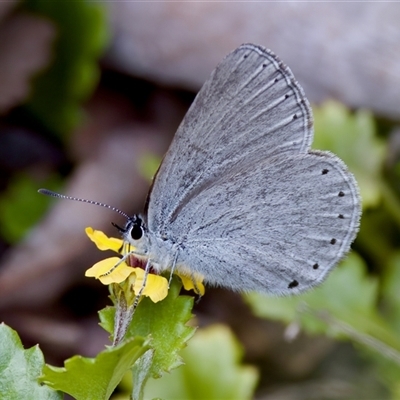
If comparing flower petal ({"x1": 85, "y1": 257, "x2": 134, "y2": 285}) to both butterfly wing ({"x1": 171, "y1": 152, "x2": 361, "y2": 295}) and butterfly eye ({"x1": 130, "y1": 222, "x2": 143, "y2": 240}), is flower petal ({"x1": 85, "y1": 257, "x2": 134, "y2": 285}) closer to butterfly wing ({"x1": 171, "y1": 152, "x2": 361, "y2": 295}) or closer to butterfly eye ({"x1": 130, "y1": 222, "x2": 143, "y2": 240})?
butterfly eye ({"x1": 130, "y1": 222, "x2": 143, "y2": 240})

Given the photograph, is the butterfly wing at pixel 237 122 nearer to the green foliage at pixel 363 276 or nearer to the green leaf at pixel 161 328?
the green leaf at pixel 161 328

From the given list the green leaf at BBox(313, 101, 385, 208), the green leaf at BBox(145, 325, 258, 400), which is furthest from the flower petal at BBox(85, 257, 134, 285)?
the green leaf at BBox(313, 101, 385, 208)

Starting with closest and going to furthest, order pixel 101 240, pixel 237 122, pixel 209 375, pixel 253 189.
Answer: pixel 101 240, pixel 237 122, pixel 253 189, pixel 209 375

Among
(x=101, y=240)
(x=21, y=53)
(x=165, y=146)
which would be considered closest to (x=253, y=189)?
→ (x=101, y=240)

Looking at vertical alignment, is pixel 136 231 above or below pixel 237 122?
below

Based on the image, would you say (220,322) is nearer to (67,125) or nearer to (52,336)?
(52,336)

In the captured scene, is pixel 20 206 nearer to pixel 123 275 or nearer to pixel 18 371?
pixel 123 275
